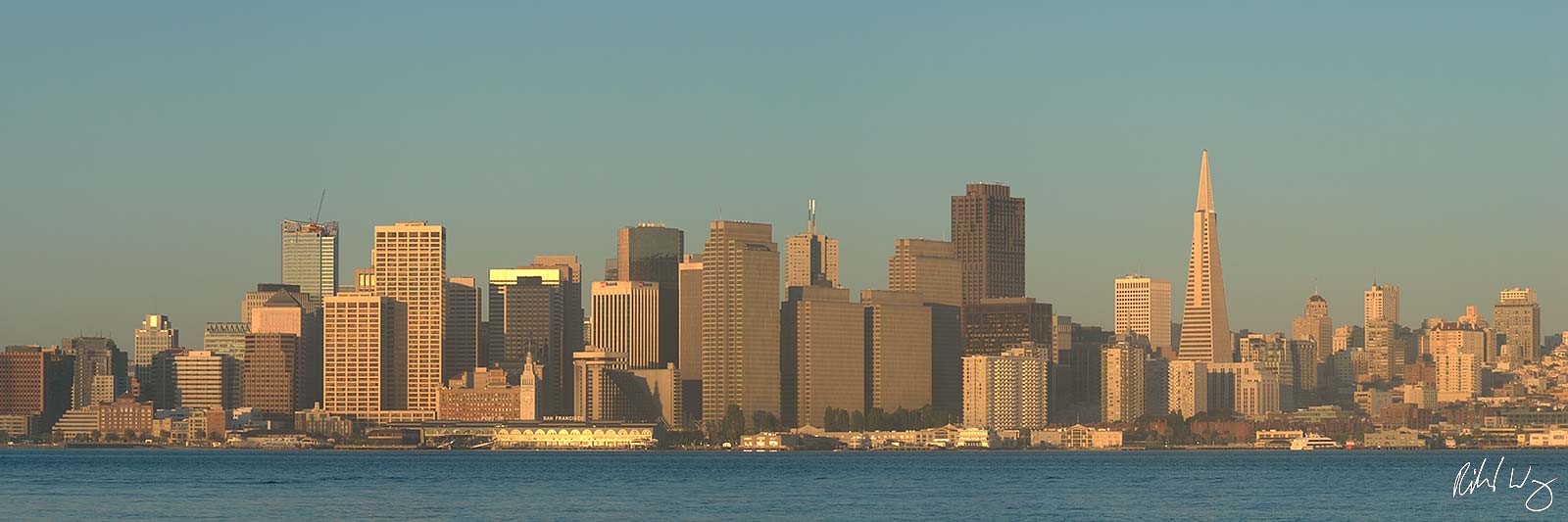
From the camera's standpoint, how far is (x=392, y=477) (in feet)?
541

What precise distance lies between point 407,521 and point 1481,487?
59.6 m

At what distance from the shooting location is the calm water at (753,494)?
11350cm

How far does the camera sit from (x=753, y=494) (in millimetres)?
135750

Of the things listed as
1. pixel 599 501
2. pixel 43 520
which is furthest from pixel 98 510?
pixel 599 501

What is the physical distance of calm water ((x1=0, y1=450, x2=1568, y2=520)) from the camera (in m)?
114

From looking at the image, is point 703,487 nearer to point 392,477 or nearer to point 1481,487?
point 392,477

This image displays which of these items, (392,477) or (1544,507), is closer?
(1544,507)

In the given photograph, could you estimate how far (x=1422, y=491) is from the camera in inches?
5364

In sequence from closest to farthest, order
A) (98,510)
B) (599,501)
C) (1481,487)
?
(98,510)
(599,501)
(1481,487)

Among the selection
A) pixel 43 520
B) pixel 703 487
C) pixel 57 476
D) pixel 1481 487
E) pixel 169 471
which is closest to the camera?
Result: pixel 43 520
